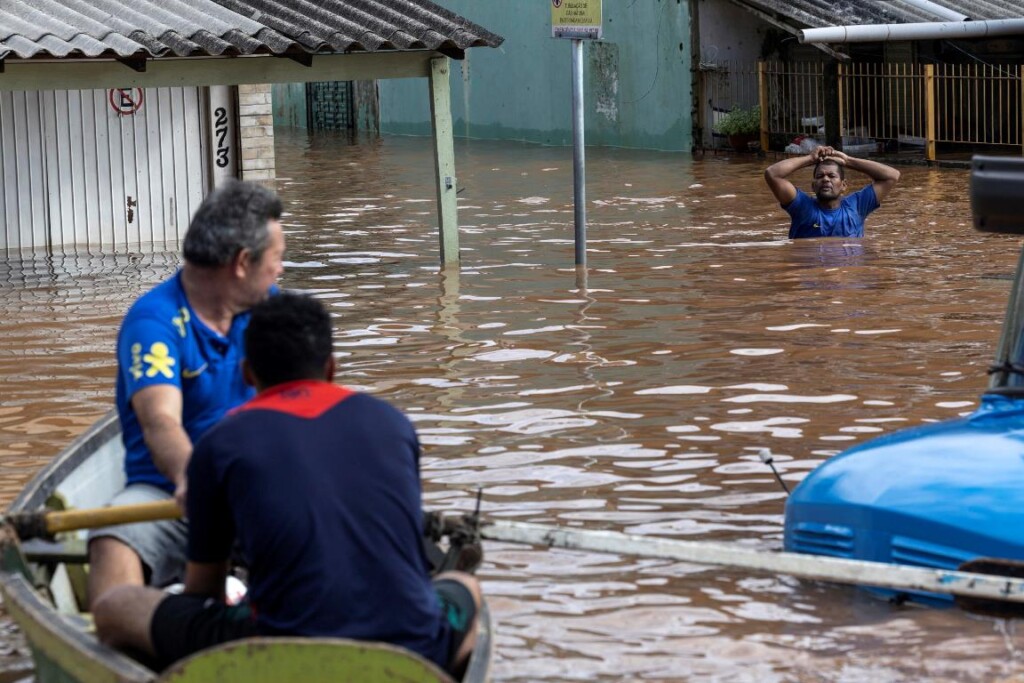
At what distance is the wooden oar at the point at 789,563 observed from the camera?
527 cm

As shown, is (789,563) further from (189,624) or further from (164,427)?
(164,427)

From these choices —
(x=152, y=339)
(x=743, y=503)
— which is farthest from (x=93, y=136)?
(x=152, y=339)

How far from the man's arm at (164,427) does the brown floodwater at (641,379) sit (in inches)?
55.8

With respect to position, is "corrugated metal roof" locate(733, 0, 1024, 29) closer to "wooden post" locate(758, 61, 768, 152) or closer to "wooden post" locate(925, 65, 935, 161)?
"wooden post" locate(758, 61, 768, 152)

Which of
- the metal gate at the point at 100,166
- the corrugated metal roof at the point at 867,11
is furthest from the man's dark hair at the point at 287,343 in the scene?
the corrugated metal roof at the point at 867,11

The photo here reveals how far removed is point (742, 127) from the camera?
3033 centimetres

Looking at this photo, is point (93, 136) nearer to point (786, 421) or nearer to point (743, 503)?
point (786, 421)

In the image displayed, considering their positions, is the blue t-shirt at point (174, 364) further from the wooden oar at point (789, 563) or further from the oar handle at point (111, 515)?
the wooden oar at point (789, 563)

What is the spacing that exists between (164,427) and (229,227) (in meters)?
0.66

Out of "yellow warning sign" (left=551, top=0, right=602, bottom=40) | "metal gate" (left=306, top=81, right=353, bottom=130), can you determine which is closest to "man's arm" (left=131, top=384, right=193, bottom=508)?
"yellow warning sign" (left=551, top=0, right=602, bottom=40)

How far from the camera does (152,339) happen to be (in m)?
5.51

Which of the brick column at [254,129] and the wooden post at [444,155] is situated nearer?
the wooden post at [444,155]

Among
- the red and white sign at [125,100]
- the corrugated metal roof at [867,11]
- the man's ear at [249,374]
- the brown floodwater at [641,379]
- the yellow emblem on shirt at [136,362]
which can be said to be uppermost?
the corrugated metal roof at [867,11]

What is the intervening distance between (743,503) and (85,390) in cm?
479
